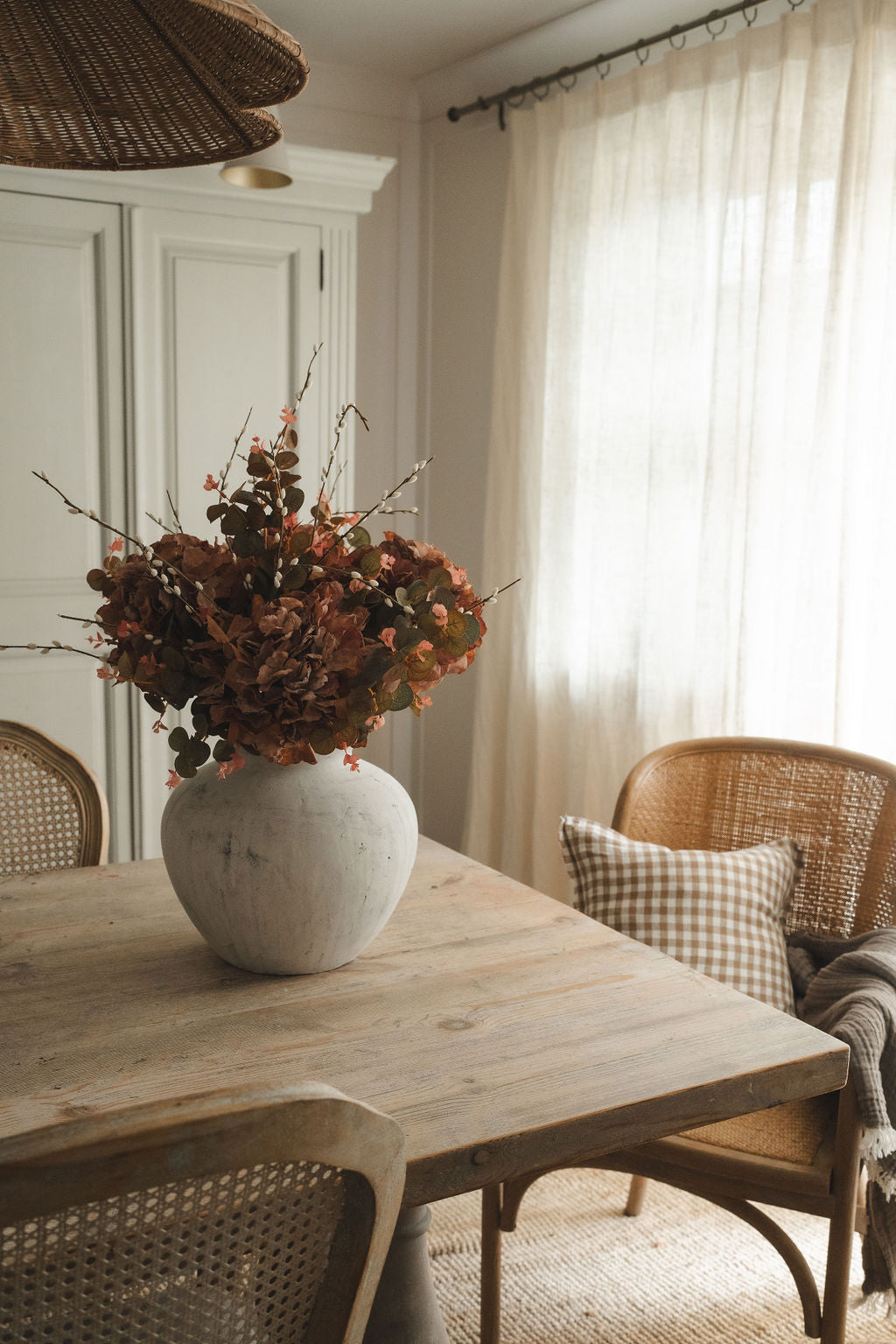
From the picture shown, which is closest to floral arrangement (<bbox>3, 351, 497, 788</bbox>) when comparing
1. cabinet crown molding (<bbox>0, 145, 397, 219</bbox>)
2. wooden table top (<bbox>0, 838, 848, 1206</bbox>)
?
wooden table top (<bbox>0, 838, 848, 1206</bbox>)

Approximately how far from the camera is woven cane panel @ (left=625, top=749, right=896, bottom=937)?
1.96 metres

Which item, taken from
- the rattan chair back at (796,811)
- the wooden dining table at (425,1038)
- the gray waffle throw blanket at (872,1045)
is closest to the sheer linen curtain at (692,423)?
the rattan chair back at (796,811)

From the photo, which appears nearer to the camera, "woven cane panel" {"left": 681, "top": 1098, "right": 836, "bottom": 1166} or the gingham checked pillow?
"woven cane panel" {"left": 681, "top": 1098, "right": 836, "bottom": 1166}

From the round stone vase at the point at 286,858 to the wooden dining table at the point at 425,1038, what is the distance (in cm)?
6

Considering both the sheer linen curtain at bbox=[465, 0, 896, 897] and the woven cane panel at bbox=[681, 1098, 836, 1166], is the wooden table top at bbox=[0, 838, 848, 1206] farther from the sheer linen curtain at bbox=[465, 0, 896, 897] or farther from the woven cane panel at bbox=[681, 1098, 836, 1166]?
the sheer linen curtain at bbox=[465, 0, 896, 897]

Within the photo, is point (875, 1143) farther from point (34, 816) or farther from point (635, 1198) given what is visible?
point (34, 816)

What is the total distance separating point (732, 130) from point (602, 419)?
2.44 ft

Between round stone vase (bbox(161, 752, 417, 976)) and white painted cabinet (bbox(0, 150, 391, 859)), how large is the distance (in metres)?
1.62

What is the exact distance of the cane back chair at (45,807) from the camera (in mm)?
1958

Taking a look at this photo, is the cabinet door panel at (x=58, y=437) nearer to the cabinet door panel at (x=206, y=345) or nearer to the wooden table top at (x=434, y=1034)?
the cabinet door panel at (x=206, y=345)

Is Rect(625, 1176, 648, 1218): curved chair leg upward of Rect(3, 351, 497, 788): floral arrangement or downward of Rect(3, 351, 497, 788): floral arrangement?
downward

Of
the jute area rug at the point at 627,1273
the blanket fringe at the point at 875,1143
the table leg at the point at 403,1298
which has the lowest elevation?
the jute area rug at the point at 627,1273

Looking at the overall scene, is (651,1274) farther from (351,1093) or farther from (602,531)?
(602,531)

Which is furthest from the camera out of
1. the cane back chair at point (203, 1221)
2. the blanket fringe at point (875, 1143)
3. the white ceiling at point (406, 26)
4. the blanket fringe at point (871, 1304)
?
the white ceiling at point (406, 26)
